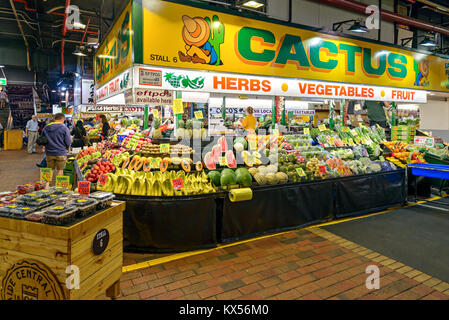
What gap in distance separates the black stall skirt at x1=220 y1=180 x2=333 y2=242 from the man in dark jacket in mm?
4888

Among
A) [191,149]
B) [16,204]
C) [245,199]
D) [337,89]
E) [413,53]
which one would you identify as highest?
[413,53]

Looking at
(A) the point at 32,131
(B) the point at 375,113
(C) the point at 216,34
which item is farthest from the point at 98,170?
(A) the point at 32,131

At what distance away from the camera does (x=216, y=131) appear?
5.45 m

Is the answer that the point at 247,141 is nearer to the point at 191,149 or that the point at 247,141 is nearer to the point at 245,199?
the point at 191,149

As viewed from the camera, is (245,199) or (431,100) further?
(431,100)

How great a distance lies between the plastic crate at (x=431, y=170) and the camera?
5.63 m

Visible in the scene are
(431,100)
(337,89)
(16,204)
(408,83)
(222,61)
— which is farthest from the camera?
(431,100)

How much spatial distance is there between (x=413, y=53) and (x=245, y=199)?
670 cm

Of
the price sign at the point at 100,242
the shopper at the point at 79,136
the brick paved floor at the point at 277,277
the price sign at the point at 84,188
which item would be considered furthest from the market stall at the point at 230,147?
the shopper at the point at 79,136

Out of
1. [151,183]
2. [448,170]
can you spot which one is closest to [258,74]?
[151,183]

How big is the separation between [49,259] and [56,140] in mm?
5715

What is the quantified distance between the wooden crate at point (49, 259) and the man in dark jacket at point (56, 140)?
204 inches

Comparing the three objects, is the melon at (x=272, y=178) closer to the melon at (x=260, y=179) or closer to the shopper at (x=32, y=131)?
the melon at (x=260, y=179)

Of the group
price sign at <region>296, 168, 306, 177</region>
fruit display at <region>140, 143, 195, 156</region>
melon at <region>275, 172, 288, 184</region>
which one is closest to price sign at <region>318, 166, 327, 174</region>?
price sign at <region>296, 168, 306, 177</region>
